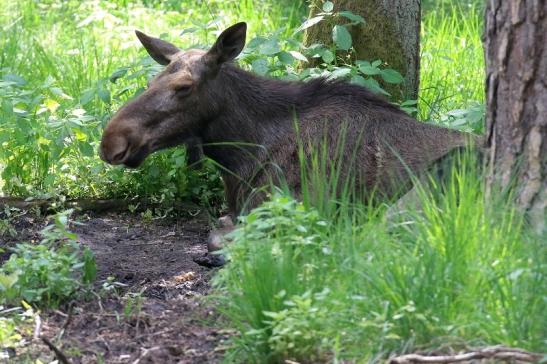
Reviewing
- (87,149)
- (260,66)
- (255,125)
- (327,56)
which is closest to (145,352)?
(255,125)

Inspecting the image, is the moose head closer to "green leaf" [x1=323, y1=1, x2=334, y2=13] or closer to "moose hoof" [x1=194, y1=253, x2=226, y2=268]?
"moose hoof" [x1=194, y1=253, x2=226, y2=268]

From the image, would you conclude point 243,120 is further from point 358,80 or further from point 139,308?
point 139,308

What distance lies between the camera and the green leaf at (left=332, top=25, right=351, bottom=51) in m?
7.52

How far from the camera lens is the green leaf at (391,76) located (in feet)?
24.4

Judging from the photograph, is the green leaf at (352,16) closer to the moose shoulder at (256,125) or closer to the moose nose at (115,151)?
the moose shoulder at (256,125)

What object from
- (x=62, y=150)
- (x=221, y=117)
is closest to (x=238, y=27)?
(x=221, y=117)

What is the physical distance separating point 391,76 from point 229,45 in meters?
1.36

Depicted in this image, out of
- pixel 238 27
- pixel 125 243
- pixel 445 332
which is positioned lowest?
pixel 125 243

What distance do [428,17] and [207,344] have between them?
758 cm

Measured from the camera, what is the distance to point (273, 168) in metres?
6.72

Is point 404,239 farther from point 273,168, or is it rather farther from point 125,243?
point 125,243

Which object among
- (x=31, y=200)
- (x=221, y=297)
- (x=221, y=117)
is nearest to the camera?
(x=221, y=297)

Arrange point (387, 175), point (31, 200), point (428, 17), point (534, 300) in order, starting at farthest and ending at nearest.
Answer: point (428, 17), point (31, 200), point (387, 175), point (534, 300)

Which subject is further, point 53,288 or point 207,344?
point 53,288
